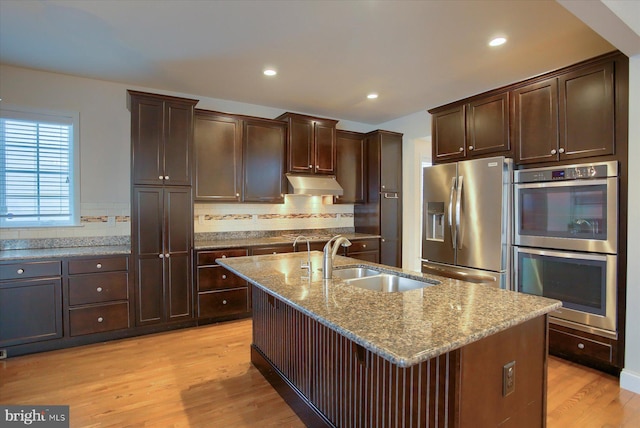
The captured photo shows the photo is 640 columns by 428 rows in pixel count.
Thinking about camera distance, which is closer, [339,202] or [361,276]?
[361,276]

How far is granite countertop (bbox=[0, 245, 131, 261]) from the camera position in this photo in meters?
2.97

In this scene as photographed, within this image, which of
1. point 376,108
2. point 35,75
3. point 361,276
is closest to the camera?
point 361,276

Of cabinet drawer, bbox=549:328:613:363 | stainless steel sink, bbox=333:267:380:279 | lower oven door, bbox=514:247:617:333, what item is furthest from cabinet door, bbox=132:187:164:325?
cabinet drawer, bbox=549:328:613:363

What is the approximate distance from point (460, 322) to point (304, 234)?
12.1 ft

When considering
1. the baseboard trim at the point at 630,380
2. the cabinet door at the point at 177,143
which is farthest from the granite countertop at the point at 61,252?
the baseboard trim at the point at 630,380

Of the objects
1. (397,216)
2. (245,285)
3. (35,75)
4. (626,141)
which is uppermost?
(35,75)

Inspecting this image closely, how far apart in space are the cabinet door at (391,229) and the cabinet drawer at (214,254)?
7.01ft

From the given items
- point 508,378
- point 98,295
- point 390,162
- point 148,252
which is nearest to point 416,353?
point 508,378

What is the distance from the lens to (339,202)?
4.99 metres

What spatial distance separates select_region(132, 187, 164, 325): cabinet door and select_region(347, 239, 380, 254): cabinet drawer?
2.34m

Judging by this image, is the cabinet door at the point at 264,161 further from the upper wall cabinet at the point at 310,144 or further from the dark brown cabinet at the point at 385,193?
the dark brown cabinet at the point at 385,193

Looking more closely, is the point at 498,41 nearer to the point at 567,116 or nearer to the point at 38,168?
the point at 567,116

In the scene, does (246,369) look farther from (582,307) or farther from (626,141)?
(626,141)

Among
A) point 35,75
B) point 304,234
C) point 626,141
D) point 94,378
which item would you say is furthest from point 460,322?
point 35,75
